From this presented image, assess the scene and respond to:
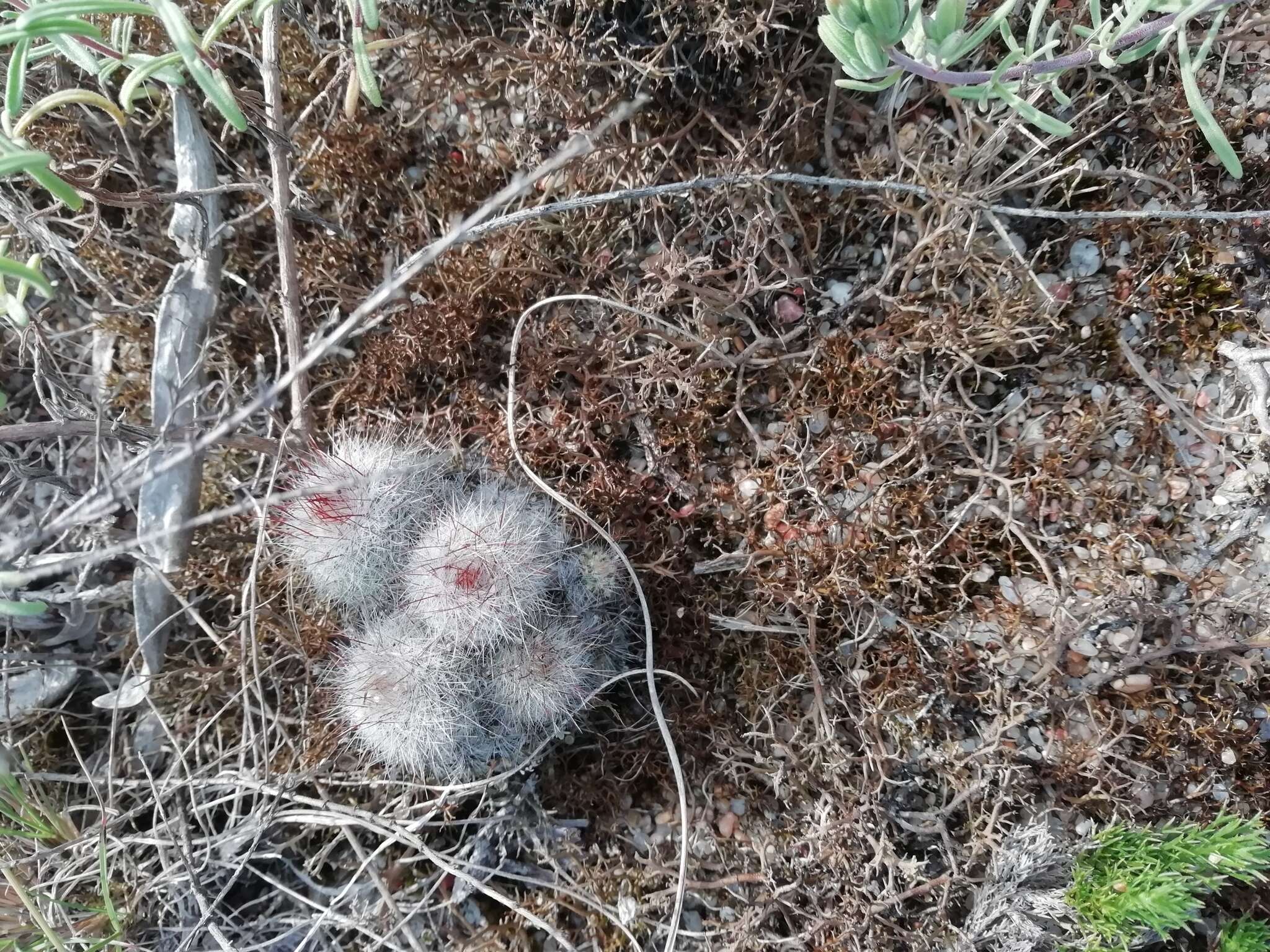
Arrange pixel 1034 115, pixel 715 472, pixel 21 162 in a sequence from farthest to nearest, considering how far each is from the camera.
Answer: pixel 715 472 < pixel 1034 115 < pixel 21 162

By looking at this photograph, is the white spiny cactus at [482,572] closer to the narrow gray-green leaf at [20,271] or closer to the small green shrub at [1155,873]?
the narrow gray-green leaf at [20,271]

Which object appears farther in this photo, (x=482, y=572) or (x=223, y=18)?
(x=482, y=572)

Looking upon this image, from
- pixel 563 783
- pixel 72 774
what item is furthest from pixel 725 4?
pixel 72 774

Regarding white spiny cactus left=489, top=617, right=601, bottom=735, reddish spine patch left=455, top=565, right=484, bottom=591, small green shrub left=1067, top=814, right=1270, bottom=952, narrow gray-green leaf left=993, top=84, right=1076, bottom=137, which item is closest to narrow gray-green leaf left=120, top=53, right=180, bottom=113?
reddish spine patch left=455, top=565, right=484, bottom=591

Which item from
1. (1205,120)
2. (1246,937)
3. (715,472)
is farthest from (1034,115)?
(1246,937)

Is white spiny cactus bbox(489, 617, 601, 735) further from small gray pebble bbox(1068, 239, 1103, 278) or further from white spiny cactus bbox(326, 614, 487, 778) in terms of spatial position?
small gray pebble bbox(1068, 239, 1103, 278)

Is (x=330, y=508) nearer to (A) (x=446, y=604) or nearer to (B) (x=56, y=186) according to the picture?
(A) (x=446, y=604)
